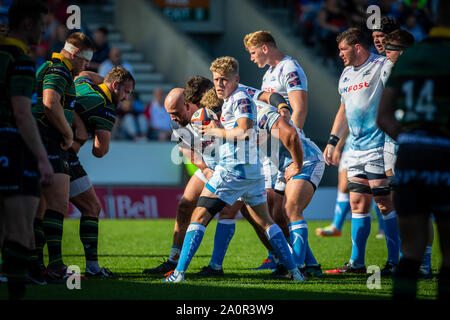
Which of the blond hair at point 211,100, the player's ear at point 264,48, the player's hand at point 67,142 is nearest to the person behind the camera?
the player's hand at point 67,142

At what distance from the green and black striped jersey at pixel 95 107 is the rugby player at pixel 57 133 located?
1.16ft

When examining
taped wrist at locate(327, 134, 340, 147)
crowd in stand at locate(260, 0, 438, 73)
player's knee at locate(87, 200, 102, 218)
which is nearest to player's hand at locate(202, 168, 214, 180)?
player's knee at locate(87, 200, 102, 218)

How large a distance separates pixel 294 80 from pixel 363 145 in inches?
40.8

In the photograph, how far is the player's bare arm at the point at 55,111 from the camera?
646 cm

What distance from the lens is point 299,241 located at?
7199 mm

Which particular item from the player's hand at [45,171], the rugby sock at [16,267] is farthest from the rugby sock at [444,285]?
the rugby sock at [16,267]

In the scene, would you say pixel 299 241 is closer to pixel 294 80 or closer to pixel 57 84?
pixel 294 80

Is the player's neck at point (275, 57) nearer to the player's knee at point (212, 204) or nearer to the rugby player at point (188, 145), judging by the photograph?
the rugby player at point (188, 145)

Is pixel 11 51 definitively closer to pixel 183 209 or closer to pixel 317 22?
pixel 183 209

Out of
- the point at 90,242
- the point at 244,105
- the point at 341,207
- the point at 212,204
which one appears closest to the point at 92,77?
the point at 90,242

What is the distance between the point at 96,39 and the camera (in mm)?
16875

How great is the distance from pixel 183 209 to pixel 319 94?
10.4 m

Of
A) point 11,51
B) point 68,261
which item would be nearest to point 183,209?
point 68,261

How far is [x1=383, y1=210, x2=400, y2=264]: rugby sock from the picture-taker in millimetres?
7508
